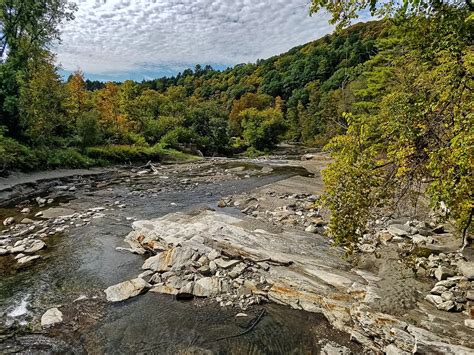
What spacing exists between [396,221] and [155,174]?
72.5 feet

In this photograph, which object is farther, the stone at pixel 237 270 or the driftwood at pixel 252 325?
the stone at pixel 237 270

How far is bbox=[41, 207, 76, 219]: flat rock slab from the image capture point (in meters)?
15.0

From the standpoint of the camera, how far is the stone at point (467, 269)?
7.50 m

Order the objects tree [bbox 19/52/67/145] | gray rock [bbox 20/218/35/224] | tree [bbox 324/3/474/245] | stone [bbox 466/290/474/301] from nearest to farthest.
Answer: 1. tree [bbox 324/3/474/245]
2. stone [bbox 466/290/474/301]
3. gray rock [bbox 20/218/35/224]
4. tree [bbox 19/52/67/145]

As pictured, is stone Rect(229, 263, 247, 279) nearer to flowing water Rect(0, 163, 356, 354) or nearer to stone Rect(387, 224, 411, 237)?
flowing water Rect(0, 163, 356, 354)

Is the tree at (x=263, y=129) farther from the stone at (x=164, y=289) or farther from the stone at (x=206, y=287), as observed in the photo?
the stone at (x=164, y=289)

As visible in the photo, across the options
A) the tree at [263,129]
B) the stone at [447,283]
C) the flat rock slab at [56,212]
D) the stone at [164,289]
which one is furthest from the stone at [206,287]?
the tree at [263,129]

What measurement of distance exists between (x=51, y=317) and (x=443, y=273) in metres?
9.74

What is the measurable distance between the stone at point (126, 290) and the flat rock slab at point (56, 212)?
826cm

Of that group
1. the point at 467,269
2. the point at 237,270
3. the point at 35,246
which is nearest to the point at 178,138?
the point at 35,246

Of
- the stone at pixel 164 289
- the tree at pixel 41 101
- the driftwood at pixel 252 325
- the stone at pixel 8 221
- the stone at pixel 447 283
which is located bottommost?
the driftwood at pixel 252 325

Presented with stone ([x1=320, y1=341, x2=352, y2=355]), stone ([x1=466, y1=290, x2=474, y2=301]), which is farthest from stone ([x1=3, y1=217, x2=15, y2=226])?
stone ([x1=466, y1=290, x2=474, y2=301])

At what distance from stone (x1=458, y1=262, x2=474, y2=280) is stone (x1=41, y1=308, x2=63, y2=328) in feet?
32.2

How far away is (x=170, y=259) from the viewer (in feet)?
32.2
